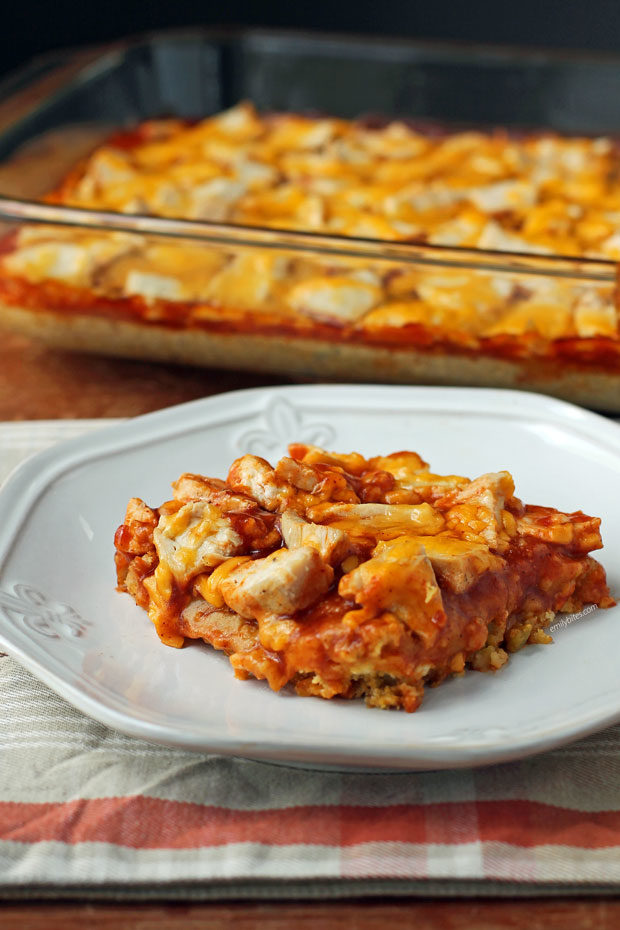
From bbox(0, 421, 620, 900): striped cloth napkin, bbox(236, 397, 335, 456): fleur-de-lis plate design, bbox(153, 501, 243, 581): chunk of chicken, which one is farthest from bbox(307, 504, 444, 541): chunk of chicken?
bbox(236, 397, 335, 456): fleur-de-lis plate design

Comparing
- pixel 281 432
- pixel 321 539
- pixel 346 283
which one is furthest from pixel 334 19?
pixel 321 539

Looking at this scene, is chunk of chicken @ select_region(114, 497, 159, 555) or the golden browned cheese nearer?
chunk of chicken @ select_region(114, 497, 159, 555)

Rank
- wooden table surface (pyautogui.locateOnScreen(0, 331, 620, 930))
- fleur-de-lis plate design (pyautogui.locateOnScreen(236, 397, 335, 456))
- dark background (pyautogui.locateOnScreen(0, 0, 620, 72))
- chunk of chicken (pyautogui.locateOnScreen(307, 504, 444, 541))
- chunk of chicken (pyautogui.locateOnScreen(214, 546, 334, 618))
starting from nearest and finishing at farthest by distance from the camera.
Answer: wooden table surface (pyautogui.locateOnScreen(0, 331, 620, 930)) → chunk of chicken (pyautogui.locateOnScreen(214, 546, 334, 618)) → chunk of chicken (pyautogui.locateOnScreen(307, 504, 444, 541)) → fleur-de-lis plate design (pyautogui.locateOnScreen(236, 397, 335, 456)) → dark background (pyautogui.locateOnScreen(0, 0, 620, 72))

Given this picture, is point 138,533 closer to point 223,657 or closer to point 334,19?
point 223,657

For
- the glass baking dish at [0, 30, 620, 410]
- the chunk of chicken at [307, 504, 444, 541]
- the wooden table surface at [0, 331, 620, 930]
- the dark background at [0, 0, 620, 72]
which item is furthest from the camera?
the dark background at [0, 0, 620, 72]

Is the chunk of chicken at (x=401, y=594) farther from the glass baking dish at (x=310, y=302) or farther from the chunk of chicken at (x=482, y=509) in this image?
the glass baking dish at (x=310, y=302)

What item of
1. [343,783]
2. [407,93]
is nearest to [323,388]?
[343,783]

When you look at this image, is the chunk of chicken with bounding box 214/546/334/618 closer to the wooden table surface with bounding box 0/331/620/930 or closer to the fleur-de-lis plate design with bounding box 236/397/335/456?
the wooden table surface with bounding box 0/331/620/930
